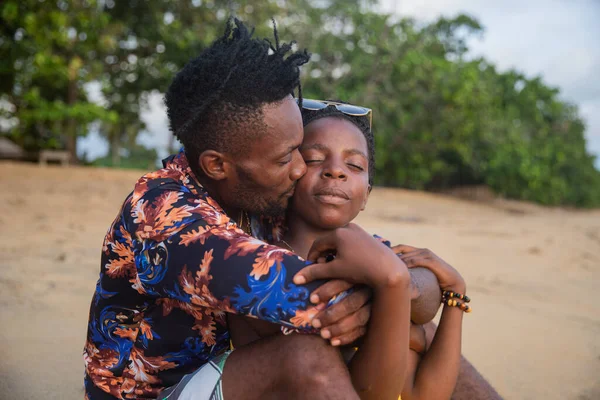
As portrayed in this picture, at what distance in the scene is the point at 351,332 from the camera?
1.49 m

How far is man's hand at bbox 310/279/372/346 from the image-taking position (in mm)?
1429

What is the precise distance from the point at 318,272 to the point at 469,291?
13.2 ft

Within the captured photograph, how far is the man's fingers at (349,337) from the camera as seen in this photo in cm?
147

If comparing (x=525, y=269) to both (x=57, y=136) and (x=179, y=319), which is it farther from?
(x=57, y=136)

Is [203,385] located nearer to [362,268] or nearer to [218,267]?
[218,267]

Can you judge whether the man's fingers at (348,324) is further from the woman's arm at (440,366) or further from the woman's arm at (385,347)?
the woman's arm at (440,366)

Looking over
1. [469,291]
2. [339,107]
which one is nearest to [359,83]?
[469,291]

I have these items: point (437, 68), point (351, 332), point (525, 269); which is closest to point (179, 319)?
point (351, 332)

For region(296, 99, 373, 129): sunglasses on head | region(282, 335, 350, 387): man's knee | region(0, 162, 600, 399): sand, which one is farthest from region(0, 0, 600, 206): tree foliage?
region(282, 335, 350, 387): man's knee

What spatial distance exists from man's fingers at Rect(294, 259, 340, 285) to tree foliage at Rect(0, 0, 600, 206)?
33.2 feet

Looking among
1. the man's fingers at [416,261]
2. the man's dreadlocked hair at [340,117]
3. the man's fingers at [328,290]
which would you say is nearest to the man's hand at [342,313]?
the man's fingers at [328,290]

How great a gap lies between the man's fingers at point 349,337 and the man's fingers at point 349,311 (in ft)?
0.08

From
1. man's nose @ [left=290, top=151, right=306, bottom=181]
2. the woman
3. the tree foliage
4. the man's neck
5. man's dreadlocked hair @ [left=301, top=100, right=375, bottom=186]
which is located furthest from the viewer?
the tree foliage

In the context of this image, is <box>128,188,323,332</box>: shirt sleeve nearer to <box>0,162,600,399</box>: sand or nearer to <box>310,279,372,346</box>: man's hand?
<box>310,279,372,346</box>: man's hand
